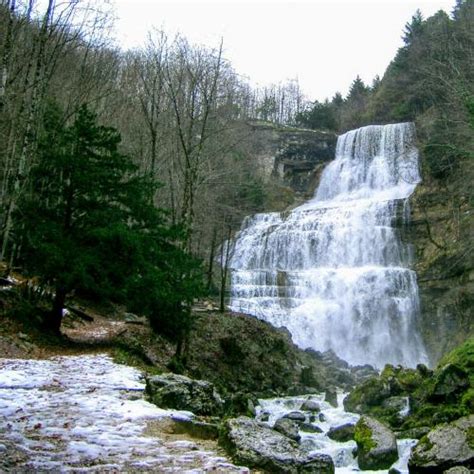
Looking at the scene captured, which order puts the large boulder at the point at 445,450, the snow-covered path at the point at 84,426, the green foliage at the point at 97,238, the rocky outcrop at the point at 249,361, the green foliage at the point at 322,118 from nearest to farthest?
1. the snow-covered path at the point at 84,426
2. the large boulder at the point at 445,450
3. the green foliage at the point at 97,238
4. the rocky outcrop at the point at 249,361
5. the green foliage at the point at 322,118

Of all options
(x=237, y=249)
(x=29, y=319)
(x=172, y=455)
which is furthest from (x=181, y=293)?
(x=237, y=249)

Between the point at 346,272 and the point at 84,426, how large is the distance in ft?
75.6

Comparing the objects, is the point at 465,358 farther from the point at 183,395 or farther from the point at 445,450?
the point at 183,395

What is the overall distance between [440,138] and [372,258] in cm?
805

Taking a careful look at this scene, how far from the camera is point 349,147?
41.0 m

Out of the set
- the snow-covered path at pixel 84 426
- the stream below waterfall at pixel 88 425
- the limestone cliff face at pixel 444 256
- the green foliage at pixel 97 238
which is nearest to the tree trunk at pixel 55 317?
the green foliage at pixel 97 238

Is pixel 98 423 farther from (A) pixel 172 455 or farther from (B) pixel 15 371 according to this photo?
(B) pixel 15 371

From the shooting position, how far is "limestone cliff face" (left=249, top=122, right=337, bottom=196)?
44.7 meters

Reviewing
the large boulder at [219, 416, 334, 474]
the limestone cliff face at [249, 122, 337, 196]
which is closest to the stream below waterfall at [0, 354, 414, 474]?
the large boulder at [219, 416, 334, 474]

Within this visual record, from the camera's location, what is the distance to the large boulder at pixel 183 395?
6.88 meters

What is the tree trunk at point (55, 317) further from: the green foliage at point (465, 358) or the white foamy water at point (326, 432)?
the green foliage at point (465, 358)

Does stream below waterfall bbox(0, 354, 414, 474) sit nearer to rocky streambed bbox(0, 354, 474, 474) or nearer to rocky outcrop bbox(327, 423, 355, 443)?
rocky streambed bbox(0, 354, 474, 474)

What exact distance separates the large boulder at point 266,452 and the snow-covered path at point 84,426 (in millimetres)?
198

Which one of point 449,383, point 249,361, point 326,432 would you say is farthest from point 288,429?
point 249,361
